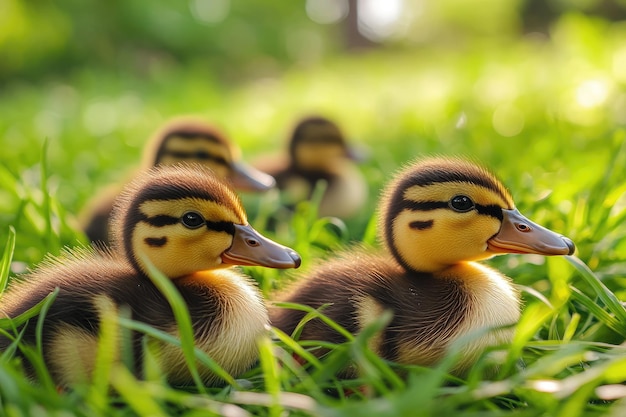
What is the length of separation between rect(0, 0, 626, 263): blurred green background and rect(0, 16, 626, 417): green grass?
2cm

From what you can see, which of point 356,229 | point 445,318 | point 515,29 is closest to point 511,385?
point 445,318

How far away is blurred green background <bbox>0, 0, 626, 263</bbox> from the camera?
360cm

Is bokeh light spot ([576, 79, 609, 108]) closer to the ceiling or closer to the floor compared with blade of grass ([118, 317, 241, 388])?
closer to the ceiling

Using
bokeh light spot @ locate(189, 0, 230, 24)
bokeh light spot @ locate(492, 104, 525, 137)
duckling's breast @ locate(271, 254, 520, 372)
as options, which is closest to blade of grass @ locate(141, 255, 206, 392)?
duckling's breast @ locate(271, 254, 520, 372)

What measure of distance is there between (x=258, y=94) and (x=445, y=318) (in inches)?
313

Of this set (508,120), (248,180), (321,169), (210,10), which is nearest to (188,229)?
(248,180)

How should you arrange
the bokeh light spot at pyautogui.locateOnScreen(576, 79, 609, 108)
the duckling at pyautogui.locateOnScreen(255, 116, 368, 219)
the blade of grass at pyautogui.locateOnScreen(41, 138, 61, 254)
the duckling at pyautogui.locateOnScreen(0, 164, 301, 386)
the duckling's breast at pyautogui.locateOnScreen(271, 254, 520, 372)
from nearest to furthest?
the duckling at pyautogui.locateOnScreen(0, 164, 301, 386), the duckling's breast at pyautogui.locateOnScreen(271, 254, 520, 372), the blade of grass at pyautogui.locateOnScreen(41, 138, 61, 254), the duckling at pyautogui.locateOnScreen(255, 116, 368, 219), the bokeh light spot at pyautogui.locateOnScreen(576, 79, 609, 108)

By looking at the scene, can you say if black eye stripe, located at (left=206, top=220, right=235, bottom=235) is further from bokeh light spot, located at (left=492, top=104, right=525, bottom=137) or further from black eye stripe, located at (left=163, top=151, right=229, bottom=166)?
bokeh light spot, located at (left=492, top=104, right=525, bottom=137)

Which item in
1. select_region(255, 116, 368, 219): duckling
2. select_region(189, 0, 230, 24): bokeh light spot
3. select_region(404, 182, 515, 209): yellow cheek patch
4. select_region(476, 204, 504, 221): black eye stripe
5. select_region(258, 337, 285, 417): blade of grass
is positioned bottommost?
select_region(189, 0, 230, 24): bokeh light spot

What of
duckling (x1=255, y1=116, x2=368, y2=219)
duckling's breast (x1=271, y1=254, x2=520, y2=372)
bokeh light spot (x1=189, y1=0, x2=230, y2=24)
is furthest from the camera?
bokeh light spot (x1=189, y1=0, x2=230, y2=24)

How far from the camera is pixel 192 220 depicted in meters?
1.84

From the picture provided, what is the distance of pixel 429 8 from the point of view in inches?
763

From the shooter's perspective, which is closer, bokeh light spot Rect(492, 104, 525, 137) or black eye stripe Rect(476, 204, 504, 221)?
black eye stripe Rect(476, 204, 504, 221)

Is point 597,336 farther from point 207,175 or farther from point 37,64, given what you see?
point 37,64
